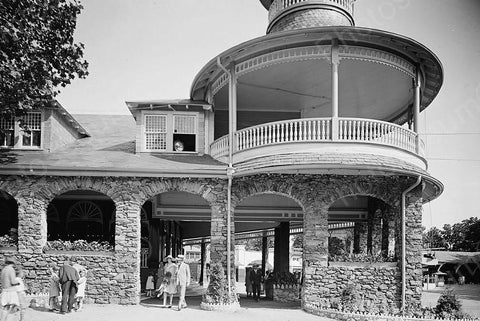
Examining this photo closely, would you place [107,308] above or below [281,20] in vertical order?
below

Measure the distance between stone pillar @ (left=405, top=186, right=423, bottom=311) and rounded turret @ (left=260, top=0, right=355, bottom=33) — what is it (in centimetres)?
761

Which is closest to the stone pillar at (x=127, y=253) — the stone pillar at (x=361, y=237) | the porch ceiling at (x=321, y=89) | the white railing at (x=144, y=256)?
the porch ceiling at (x=321, y=89)

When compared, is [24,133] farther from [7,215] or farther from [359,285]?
[359,285]

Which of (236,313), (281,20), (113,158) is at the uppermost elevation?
(281,20)

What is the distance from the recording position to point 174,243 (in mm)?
28609

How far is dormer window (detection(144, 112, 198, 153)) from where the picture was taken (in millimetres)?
18500

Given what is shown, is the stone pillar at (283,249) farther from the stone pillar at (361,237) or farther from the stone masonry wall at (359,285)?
the stone masonry wall at (359,285)

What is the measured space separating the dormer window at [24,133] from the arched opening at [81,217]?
383cm

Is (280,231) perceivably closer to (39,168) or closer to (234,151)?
(234,151)

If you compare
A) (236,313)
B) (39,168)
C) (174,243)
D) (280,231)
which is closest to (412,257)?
(236,313)

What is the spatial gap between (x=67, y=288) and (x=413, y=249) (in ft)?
35.0

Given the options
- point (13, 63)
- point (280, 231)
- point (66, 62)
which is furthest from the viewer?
point (280, 231)

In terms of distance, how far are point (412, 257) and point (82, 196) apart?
13627mm

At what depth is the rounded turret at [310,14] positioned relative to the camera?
19.8 m
